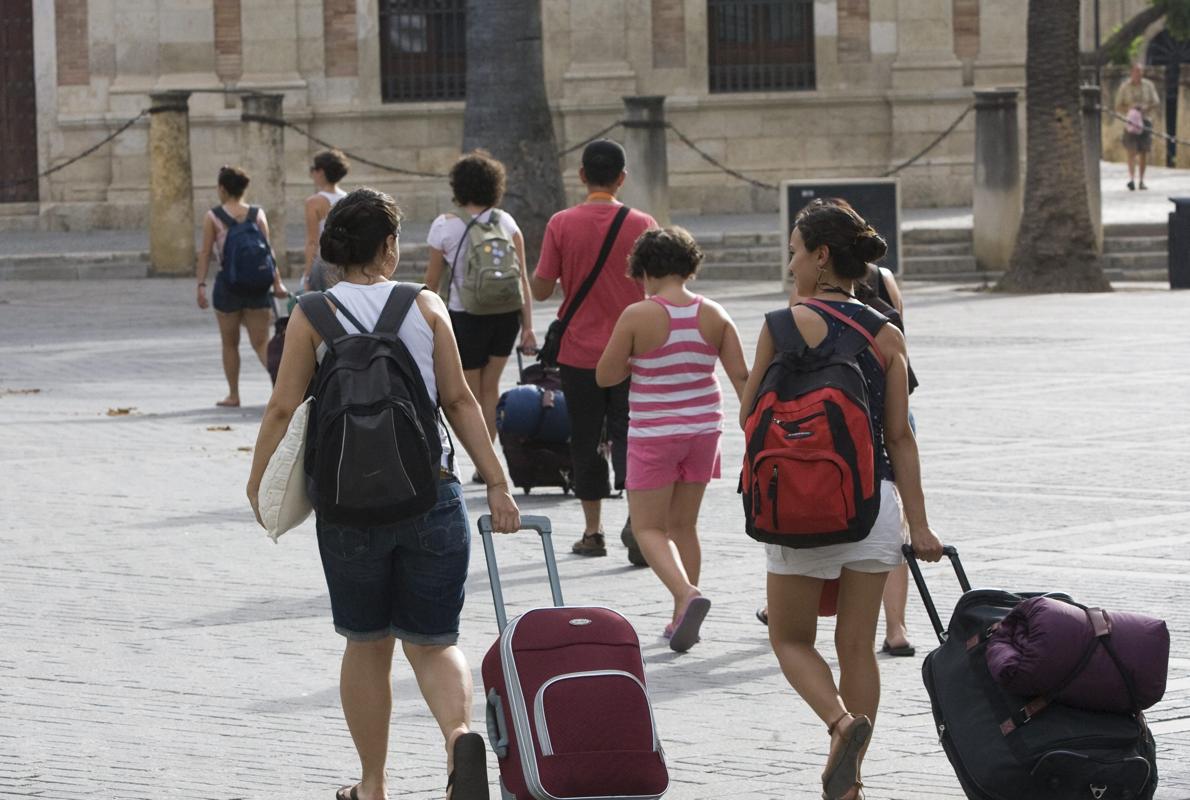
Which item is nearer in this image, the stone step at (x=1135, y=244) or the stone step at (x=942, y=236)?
the stone step at (x=1135, y=244)

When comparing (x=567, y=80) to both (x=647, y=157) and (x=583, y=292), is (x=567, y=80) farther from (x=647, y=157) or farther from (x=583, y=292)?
(x=583, y=292)

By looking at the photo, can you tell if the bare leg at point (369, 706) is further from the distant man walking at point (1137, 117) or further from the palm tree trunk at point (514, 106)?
the distant man walking at point (1137, 117)

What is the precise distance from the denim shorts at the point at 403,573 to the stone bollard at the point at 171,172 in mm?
20623

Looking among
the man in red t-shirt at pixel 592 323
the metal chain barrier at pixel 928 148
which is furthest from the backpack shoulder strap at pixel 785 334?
the metal chain barrier at pixel 928 148

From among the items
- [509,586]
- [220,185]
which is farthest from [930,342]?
[509,586]

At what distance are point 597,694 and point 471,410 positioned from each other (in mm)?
890

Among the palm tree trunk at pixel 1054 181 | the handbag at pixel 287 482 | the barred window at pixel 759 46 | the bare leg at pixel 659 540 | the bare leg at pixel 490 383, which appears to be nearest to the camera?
the handbag at pixel 287 482

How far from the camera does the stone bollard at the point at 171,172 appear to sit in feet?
82.4

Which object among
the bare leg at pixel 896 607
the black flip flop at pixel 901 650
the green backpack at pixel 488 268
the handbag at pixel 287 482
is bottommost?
the black flip flop at pixel 901 650

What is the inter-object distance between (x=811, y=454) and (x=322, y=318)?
3.98 ft

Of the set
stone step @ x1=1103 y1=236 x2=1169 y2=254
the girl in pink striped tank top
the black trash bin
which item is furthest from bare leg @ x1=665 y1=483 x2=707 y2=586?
stone step @ x1=1103 y1=236 x2=1169 y2=254

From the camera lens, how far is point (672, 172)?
30203 mm

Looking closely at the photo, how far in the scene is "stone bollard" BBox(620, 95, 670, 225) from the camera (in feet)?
78.5

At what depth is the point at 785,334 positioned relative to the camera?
524cm
